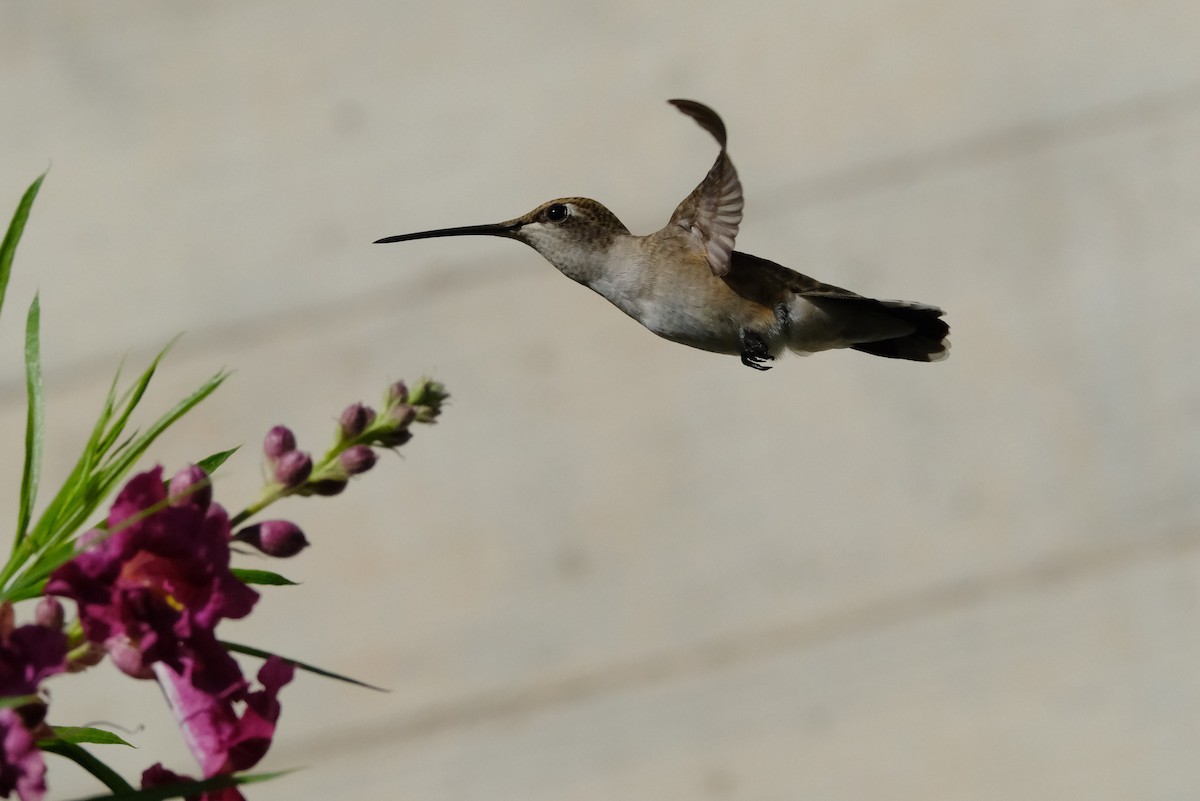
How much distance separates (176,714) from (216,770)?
0.14ft

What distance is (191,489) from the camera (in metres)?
0.77

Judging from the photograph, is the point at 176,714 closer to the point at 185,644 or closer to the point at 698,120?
the point at 185,644

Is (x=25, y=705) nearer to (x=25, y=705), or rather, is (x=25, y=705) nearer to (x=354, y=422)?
(x=25, y=705)

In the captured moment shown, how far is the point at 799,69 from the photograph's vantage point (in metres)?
3.89

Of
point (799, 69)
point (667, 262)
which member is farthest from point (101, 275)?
point (667, 262)

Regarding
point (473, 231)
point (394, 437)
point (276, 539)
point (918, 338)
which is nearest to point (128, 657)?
point (276, 539)

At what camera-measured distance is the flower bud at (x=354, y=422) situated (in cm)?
96

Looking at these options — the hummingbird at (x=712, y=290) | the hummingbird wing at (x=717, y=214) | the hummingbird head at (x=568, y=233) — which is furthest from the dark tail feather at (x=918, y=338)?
Answer: the hummingbird head at (x=568, y=233)

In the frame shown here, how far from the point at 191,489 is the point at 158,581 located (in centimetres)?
5

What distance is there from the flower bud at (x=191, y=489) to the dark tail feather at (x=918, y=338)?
2.03 feet

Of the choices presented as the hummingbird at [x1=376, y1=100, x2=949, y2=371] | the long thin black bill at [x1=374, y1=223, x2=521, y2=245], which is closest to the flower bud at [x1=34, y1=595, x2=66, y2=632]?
the long thin black bill at [x1=374, y1=223, x2=521, y2=245]

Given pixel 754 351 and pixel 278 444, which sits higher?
pixel 754 351

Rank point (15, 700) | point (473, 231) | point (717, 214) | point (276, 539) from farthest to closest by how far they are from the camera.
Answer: point (717, 214), point (473, 231), point (276, 539), point (15, 700)

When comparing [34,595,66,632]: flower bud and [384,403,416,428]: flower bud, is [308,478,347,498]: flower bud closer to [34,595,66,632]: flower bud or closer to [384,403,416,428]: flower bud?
[384,403,416,428]: flower bud
